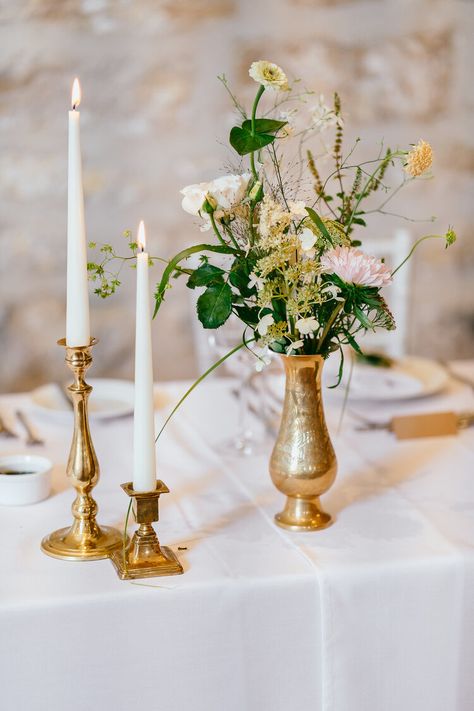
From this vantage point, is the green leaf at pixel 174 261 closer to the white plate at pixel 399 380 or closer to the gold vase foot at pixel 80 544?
the gold vase foot at pixel 80 544

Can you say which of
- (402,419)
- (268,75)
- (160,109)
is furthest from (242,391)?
(160,109)

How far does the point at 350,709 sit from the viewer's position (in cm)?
102

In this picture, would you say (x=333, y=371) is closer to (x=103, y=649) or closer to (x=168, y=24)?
(x=103, y=649)

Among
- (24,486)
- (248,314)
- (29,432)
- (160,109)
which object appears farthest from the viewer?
(160,109)

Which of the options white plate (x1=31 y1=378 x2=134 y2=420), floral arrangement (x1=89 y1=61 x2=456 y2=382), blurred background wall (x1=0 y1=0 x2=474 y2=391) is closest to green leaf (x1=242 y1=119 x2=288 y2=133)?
floral arrangement (x1=89 y1=61 x2=456 y2=382)

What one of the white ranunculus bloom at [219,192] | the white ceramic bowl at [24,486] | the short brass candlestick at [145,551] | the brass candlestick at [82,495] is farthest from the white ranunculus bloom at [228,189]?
the white ceramic bowl at [24,486]

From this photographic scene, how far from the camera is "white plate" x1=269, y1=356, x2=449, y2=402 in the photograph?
1627mm

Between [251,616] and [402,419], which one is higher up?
[402,419]

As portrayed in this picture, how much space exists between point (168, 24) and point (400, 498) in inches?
61.5

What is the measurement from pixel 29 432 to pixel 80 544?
452 millimetres

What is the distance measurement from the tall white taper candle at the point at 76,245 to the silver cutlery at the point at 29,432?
0.44 m

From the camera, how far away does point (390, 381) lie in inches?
68.2

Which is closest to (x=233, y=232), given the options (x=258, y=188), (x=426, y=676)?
(x=258, y=188)

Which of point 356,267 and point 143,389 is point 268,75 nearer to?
point 356,267
